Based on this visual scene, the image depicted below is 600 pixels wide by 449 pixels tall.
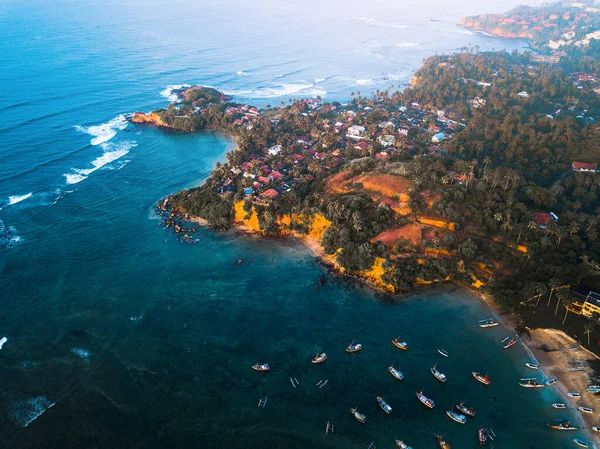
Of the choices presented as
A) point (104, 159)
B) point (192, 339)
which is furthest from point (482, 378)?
point (104, 159)

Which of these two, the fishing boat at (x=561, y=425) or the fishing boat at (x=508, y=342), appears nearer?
the fishing boat at (x=561, y=425)

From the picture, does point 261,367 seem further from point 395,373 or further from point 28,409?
point 28,409

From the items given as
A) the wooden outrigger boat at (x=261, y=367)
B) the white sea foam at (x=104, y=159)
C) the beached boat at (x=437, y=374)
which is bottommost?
the beached boat at (x=437, y=374)

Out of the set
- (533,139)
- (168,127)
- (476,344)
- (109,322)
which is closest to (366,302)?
(476,344)

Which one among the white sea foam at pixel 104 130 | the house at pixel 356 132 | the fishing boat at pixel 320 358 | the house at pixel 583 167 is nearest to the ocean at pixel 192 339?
the fishing boat at pixel 320 358

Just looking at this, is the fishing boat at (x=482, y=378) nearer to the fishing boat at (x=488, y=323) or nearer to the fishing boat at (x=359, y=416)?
the fishing boat at (x=488, y=323)

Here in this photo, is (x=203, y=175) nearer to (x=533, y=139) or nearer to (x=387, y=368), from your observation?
(x=387, y=368)

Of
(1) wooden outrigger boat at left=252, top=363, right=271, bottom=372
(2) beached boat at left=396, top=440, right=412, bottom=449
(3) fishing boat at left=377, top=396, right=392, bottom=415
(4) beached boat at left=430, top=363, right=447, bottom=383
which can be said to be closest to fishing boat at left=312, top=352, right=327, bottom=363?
(1) wooden outrigger boat at left=252, top=363, right=271, bottom=372
